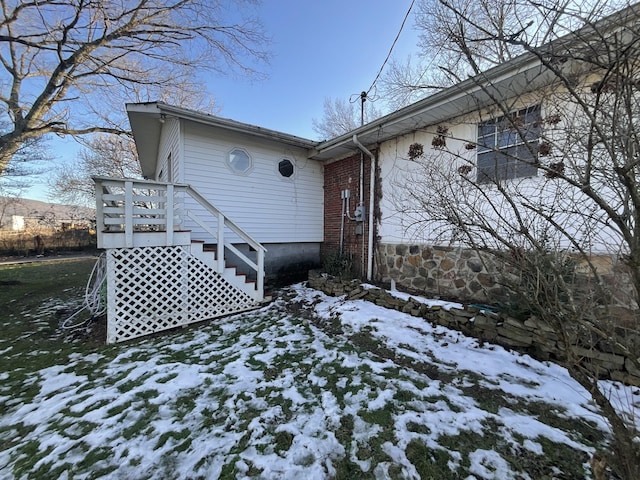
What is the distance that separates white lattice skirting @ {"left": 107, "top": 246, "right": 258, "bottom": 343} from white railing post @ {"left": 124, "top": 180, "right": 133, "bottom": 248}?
18cm

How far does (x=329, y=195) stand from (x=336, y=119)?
11.8 meters

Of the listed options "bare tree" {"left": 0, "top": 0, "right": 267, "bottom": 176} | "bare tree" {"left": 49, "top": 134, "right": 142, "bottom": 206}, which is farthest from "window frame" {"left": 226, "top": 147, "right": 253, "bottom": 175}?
"bare tree" {"left": 49, "top": 134, "right": 142, "bottom": 206}

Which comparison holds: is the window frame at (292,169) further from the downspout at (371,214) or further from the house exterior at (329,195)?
the downspout at (371,214)

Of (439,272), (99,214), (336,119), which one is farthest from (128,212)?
(336,119)

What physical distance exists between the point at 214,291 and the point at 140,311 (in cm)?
116

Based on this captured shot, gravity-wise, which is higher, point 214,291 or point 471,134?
point 471,134

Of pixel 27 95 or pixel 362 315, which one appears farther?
pixel 27 95

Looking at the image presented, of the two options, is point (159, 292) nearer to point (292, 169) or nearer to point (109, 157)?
point (292, 169)

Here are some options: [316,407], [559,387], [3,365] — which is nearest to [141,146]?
[3,365]

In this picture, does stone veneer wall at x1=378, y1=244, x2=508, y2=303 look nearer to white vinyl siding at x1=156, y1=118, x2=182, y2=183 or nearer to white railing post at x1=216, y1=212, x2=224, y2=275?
white railing post at x1=216, y1=212, x2=224, y2=275

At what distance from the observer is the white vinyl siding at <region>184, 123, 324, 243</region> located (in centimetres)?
576

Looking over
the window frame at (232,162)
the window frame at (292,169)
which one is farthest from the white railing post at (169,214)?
the window frame at (292,169)

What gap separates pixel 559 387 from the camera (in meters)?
2.66

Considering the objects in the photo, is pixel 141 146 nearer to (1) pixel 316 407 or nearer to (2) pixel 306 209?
(2) pixel 306 209
